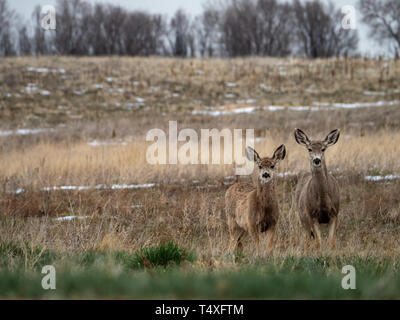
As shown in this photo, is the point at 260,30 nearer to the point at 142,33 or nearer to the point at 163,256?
the point at 142,33

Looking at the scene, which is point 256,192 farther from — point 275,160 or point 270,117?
point 270,117

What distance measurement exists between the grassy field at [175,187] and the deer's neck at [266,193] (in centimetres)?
60

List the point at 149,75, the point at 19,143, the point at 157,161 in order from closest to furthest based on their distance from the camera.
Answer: the point at 157,161, the point at 19,143, the point at 149,75

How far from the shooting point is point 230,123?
22406 mm

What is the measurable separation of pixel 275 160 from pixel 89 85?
30.3 metres

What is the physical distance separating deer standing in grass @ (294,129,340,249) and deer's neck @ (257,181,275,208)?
0.64m

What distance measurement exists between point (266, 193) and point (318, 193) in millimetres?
805

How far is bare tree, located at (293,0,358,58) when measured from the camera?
226 feet

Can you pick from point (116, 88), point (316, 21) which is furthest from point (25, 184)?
point (316, 21)

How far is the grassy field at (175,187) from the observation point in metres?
4.29
